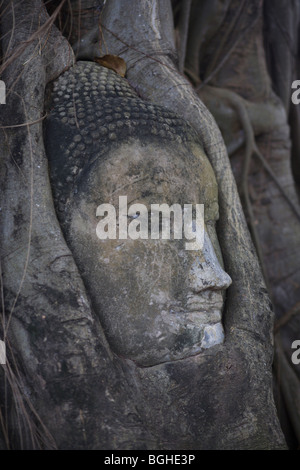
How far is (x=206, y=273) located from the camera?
136 cm

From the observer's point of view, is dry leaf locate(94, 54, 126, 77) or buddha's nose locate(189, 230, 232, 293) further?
dry leaf locate(94, 54, 126, 77)

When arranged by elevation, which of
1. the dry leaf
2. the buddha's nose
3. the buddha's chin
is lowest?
the buddha's chin

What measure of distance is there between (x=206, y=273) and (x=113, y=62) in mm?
791

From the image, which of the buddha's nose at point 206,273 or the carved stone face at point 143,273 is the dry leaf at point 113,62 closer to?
the carved stone face at point 143,273

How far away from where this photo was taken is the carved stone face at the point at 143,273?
1300 mm

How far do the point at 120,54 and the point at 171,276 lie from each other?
0.84 metres

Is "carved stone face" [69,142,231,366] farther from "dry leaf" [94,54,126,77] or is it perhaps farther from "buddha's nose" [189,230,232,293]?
"dry leaf" [94,54,126,77]

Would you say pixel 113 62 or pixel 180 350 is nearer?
pixel 180 350

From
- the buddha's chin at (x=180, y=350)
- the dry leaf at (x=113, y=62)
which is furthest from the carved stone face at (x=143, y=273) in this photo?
the dry leaf at (x=113, y=62)

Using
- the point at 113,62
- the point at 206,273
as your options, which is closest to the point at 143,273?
the point at 206,273

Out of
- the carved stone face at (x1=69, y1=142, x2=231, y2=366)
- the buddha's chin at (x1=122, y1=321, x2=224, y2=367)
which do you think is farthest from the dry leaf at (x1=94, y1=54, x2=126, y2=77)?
the buddha's chin at (x1=122, y1=321, x2=224, y2=367)

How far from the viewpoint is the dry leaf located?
1633 millimetres

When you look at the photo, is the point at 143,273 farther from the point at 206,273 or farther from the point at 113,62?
the point at 113,62
